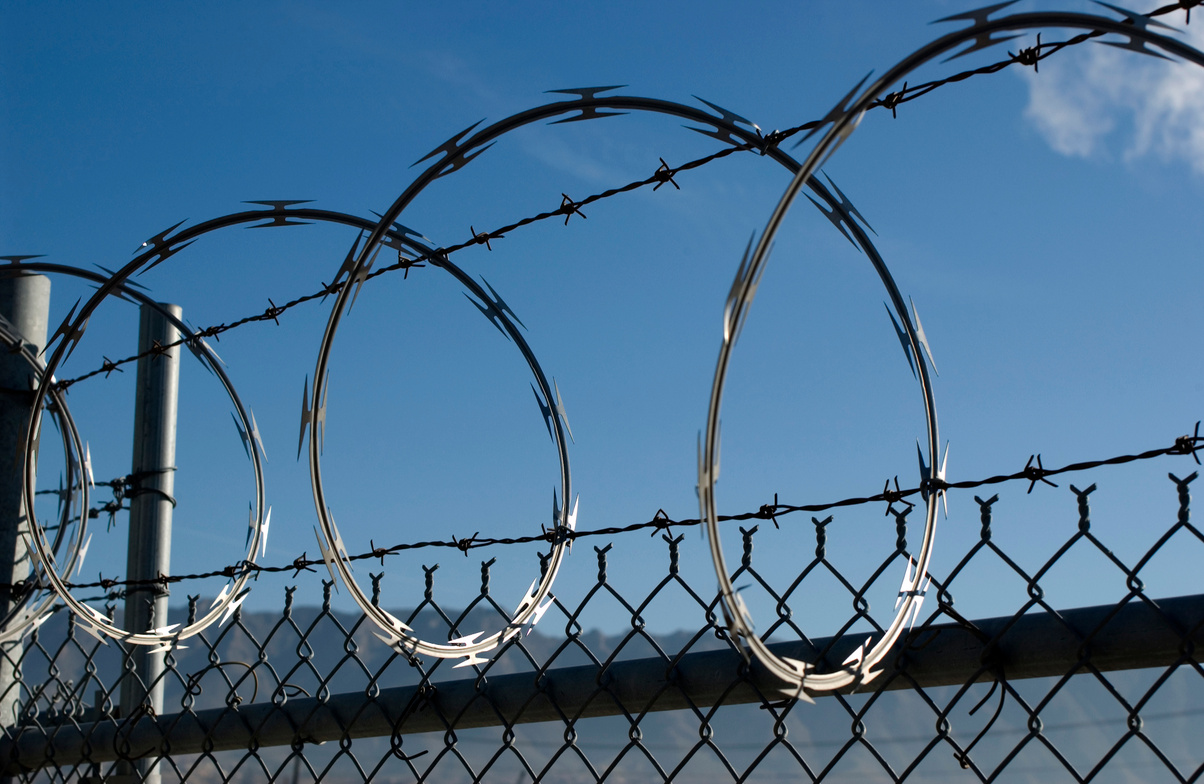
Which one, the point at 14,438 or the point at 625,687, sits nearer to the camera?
the point at 625,687

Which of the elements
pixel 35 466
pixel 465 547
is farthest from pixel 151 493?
pixel 465 547

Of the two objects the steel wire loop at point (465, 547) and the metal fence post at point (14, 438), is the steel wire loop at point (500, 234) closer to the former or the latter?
the steel wire loop at point (465, 547)

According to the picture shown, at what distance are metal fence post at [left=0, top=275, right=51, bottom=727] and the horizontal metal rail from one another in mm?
288

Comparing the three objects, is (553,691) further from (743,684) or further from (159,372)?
(159,372)

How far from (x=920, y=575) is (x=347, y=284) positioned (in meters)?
1.71

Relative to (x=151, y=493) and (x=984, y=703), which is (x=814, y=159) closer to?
(x=984, y=703)

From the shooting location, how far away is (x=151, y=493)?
14.5 feet

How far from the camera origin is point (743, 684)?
2699 mm

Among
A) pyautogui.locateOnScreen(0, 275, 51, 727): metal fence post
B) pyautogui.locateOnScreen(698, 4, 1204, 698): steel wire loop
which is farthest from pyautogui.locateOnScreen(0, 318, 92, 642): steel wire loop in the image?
pyautogui.locateOnScreen(698, 4, 1204, 698): steel wire loop

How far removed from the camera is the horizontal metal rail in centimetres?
223

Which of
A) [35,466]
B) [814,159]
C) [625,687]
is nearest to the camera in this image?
[814,159]

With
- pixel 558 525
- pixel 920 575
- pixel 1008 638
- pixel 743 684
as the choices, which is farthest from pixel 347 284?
pixel 1008 638

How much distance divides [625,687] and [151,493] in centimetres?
254

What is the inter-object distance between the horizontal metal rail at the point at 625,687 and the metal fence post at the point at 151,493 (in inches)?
9.1
